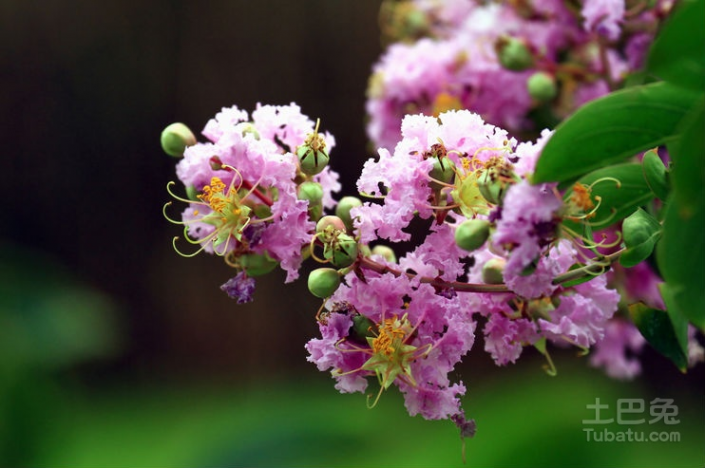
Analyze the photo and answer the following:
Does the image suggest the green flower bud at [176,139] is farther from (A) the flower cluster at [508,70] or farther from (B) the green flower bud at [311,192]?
(A) the flower cluster at [508,70]

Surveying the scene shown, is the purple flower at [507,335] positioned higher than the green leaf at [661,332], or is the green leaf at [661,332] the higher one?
the green leaf at [661,332]

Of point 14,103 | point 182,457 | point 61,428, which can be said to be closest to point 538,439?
point 182,457

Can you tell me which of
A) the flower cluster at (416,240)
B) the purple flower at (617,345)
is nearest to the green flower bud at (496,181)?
the flower cluster at (416,240)

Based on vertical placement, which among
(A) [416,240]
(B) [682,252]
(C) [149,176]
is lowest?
(B) [682,252]

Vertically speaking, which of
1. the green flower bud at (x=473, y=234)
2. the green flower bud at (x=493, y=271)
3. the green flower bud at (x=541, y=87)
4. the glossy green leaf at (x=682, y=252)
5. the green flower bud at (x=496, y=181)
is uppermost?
the green flower bud at (x=541, y=87)

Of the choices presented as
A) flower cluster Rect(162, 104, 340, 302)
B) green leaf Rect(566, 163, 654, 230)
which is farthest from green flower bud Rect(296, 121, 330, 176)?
green leaf Rect(566, 163, 654, 230)

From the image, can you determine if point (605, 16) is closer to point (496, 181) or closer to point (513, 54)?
point (513, 54)

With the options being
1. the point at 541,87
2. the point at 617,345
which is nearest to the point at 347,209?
the point at 541,87
